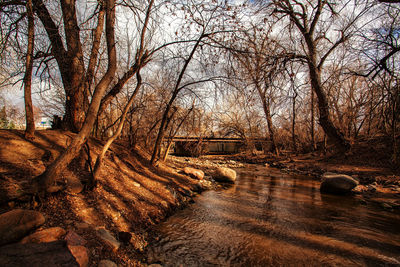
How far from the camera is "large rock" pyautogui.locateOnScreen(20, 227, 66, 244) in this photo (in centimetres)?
235

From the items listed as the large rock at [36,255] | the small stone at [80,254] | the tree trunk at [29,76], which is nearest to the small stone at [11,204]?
the large rock at [36,255]

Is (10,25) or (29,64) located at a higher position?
(10,25)

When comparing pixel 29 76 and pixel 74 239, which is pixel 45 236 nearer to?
pixel 74 239

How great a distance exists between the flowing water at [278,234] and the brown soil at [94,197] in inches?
19.1

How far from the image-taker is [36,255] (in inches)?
81.6

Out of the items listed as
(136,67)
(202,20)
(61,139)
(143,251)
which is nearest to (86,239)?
(143,251)

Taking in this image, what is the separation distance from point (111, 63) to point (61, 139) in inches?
111

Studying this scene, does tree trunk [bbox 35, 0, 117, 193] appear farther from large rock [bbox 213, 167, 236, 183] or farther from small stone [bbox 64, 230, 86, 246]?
large rock [bbox 213, 167, 236, 183]

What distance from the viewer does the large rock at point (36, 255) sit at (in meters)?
1.95

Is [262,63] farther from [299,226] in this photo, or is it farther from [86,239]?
[86,239]

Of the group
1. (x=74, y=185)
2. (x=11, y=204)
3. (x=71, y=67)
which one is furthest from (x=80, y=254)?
(x=71, y=67)

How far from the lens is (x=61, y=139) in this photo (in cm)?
543

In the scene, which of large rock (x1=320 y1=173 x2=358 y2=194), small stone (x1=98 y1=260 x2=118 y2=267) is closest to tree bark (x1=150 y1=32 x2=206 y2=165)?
small stone (x1=98 y1=260 x2=118 y2=267)

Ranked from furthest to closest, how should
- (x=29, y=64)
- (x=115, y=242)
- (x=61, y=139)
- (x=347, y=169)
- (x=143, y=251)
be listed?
(x=347, y=169) → (x=61, y=139) → (x=29, y=64) → (x=143, y=251) → (x=115, y=242)
